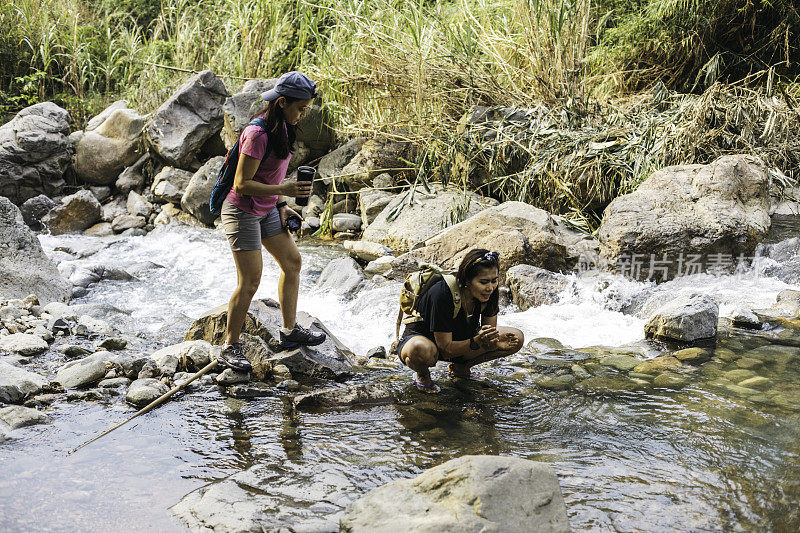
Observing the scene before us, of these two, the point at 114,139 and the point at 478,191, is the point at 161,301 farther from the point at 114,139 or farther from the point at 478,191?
the point at 114,139

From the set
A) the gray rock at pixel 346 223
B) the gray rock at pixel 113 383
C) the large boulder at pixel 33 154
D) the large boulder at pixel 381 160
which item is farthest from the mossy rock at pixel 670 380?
the large boulder at pixel 33 154

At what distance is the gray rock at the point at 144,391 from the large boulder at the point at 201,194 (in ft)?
19.9

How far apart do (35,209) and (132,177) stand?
1503 mm

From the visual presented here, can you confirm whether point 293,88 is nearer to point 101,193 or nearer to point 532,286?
point 532,286

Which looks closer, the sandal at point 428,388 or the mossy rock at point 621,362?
the sandal at point 428,388

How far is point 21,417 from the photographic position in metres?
3.52

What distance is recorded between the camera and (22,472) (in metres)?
3.00

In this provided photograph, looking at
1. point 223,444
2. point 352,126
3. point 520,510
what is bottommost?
point 223,444

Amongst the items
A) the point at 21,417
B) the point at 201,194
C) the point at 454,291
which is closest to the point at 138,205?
the point at 201,194

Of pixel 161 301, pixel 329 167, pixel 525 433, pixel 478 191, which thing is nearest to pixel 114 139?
pixel 329 167

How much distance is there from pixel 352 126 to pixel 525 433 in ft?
22.5

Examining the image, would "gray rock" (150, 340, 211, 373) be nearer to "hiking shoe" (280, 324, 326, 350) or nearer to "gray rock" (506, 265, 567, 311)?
"hiking shoe" (280, 324, 326, 350)

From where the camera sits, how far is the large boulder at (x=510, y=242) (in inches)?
263

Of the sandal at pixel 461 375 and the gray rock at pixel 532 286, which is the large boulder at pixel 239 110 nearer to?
the gray rock at pixel 532 286
